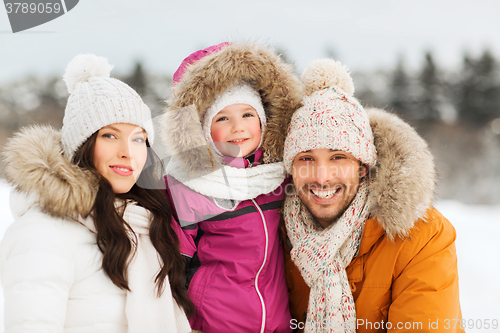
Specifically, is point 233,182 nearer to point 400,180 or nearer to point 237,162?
point 237,162

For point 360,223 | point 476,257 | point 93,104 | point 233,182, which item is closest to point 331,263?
point 360,223

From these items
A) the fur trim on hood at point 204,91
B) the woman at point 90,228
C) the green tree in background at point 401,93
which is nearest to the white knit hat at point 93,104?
the woman at point 90,228

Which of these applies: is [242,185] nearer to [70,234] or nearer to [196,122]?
[196,122]

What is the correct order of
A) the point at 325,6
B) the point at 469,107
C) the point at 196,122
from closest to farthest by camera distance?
the point at 196,122 < the point at 469,107 < the point at 325,6

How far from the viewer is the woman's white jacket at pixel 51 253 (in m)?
1.27

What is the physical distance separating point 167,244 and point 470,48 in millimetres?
15472

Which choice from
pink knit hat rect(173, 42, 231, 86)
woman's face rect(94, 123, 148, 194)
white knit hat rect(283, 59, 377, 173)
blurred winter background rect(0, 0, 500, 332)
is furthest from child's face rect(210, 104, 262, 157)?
blurred winter background rect(0, 0, 500, 332)

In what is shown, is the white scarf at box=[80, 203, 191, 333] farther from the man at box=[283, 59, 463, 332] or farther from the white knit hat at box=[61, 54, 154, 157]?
the man at box=[283, 59, 463, 332]

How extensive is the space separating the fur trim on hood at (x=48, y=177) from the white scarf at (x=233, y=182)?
58cm

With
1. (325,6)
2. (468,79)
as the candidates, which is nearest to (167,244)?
(468,79)

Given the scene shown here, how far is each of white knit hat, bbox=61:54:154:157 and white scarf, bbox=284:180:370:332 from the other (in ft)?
3.90

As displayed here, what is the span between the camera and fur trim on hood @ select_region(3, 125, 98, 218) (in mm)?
1397

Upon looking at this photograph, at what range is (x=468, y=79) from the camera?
43.2 ft

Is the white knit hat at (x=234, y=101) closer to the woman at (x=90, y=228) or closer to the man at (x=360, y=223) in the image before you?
the man at (x=360, y=223)
